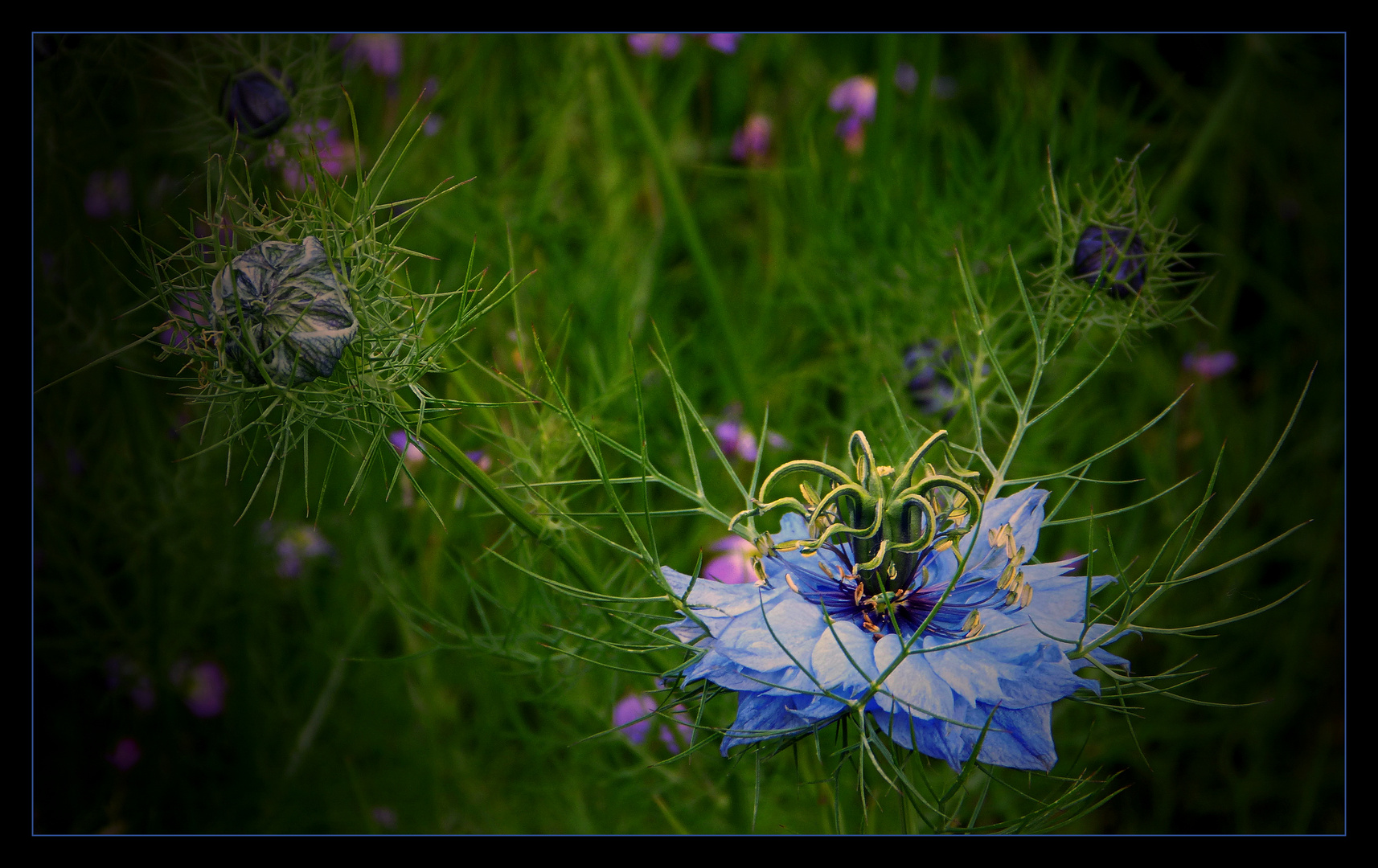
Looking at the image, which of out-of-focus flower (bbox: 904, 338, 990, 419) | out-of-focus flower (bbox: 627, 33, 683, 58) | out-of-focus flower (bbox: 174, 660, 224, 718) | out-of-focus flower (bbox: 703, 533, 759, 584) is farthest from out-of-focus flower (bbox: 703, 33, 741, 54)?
out-of-focus flower (bbox: 174, 660, 224, 718)

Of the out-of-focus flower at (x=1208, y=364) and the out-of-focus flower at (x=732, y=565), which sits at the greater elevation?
the out-of-focus flower at (x=1208, y=364)

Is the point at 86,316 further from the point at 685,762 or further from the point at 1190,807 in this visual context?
the point at 1190,807

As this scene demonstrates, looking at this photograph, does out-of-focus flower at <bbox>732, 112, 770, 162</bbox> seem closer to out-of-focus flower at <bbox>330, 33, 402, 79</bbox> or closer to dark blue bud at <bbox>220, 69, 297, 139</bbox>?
out-of-focus flower at <bbox>330, 33, 402, 79</bbox>

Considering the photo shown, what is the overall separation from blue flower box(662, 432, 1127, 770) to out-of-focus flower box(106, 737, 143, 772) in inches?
31.5

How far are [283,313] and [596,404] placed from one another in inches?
15.9

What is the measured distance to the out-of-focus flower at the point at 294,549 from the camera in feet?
3.41

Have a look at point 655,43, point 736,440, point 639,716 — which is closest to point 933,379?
point 736,440

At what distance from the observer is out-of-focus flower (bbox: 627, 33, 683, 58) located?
1085 mm

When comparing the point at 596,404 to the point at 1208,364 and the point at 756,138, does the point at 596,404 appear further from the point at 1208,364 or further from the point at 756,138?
the point at 1208,364

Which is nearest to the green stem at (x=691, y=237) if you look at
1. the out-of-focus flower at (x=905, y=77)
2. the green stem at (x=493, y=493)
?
the green stem at (x=493, y=493)

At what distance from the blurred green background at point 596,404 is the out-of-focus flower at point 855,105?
0.05m

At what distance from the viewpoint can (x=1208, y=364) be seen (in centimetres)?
112

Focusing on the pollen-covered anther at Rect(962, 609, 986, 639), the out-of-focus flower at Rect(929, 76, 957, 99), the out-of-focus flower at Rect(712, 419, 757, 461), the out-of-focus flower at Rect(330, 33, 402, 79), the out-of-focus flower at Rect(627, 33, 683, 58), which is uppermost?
the out-of-focus flower at Rect(627, 33, 683, 58)

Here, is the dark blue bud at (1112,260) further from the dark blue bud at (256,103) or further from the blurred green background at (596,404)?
the dark blue bud at (256,103)
